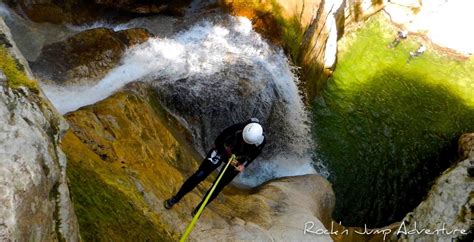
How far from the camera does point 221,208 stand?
761cm

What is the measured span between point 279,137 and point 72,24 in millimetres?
6166

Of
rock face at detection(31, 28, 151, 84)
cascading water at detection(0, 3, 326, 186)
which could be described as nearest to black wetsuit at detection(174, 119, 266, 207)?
cascading water at detection(0, 3, 326, 186)

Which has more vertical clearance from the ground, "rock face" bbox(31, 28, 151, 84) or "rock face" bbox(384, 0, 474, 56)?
"rock face" bbox(31, 28, 151, 84)

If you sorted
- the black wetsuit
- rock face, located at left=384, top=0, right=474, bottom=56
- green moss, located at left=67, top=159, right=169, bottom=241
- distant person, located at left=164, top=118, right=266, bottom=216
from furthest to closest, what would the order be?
1. rock face, located at left=384, top=0, right=474, bottom=56
2. the black wetsuit
3. distant person, located at left=164, top=118, right=266, bottom=216
4. green moss, located at left=67, top=159, right=169, bottom=241

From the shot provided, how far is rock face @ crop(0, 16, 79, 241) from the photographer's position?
3.65 meters

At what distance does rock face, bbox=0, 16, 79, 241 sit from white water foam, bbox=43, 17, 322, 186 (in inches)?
178

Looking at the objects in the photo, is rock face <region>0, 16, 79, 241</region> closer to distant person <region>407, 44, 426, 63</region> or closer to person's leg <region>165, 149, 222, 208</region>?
person's leg <region>165, 149, 222, 208</region>

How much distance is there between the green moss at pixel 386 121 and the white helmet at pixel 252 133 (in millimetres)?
5443

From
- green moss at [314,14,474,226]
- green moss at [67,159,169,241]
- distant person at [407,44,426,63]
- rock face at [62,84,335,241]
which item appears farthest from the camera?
distant person at [407,44,426,63]

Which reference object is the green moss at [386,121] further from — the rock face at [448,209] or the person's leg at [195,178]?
the person's leg at [195,178]

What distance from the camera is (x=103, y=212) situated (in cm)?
566

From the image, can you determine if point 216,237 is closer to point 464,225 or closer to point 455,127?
point 464,225

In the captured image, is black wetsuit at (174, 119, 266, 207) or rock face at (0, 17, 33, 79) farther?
black wetsuit at (174, 119, 266, 207)

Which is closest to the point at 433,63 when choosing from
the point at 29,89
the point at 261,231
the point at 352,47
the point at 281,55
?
the point at 352,47
